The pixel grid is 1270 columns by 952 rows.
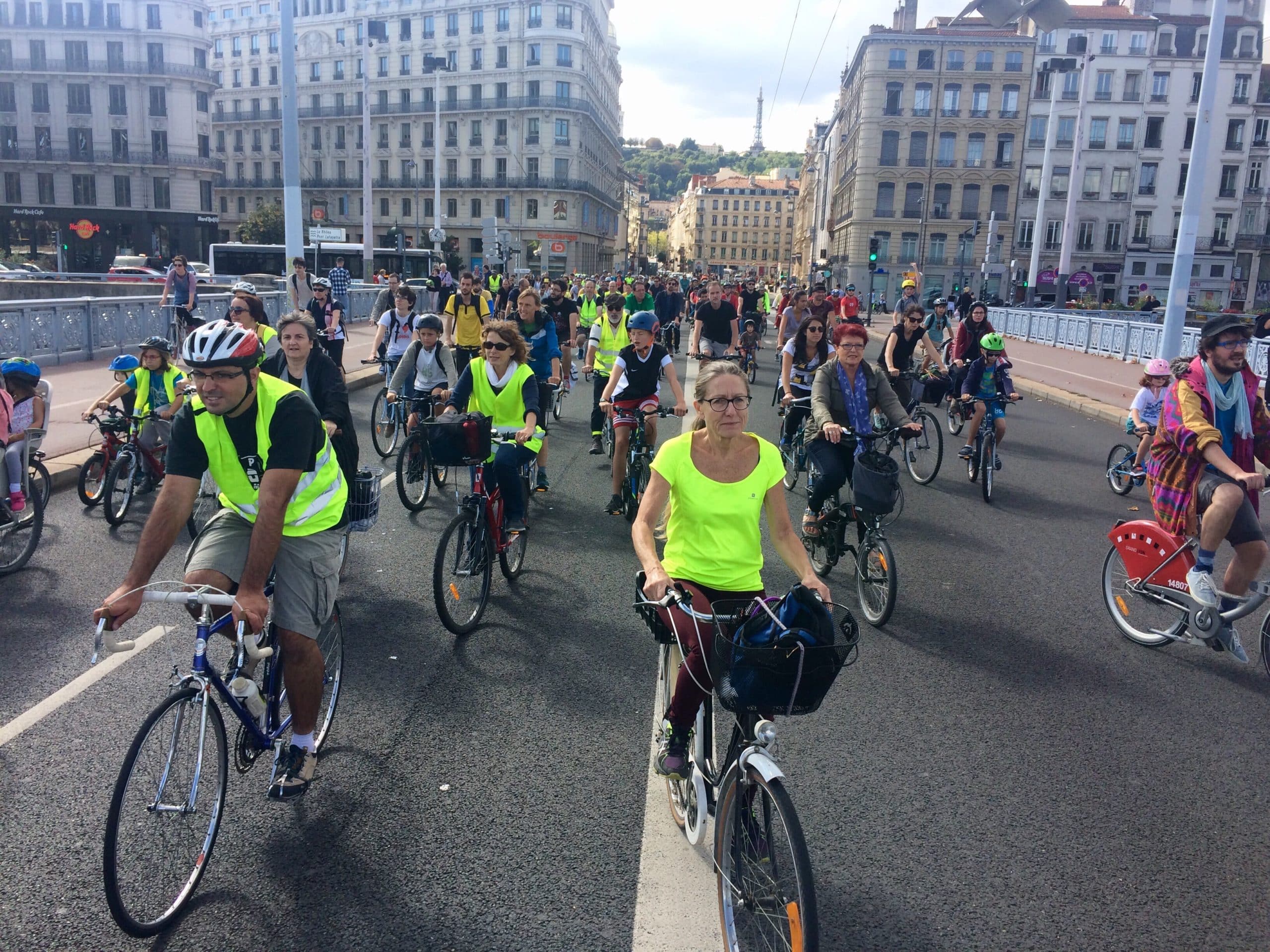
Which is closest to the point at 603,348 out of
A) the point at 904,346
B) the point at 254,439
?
the point at 904,346

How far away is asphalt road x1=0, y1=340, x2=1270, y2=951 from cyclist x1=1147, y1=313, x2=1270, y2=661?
1.71 ft

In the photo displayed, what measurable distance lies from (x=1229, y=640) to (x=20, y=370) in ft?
25.9

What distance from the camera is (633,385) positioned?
8.57 meters

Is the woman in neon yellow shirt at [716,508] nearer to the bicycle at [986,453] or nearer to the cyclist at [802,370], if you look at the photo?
the cyclist at [802,370]

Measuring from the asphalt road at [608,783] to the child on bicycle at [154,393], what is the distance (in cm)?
174

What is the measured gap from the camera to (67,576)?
644 cm

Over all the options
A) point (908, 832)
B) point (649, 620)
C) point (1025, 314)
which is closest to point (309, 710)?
point (649, 620)

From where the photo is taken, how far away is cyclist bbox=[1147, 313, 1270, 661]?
17.0 feet

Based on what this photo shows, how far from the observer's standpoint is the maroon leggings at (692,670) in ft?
10.4

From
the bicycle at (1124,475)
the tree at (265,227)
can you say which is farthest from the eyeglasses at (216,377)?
the tree at (265,227)

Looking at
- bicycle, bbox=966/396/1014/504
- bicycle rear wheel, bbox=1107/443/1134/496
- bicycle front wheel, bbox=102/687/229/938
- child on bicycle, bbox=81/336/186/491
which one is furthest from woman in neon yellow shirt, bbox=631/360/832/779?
bicycle rear wheel, bbox=1107/443/1134/496

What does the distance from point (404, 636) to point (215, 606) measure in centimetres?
210

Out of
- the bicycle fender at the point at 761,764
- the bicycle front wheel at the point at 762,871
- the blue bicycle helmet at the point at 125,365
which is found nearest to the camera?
the bicycle front wheel at the point at 762,871

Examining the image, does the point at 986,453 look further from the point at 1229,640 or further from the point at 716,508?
the point at 716,508
